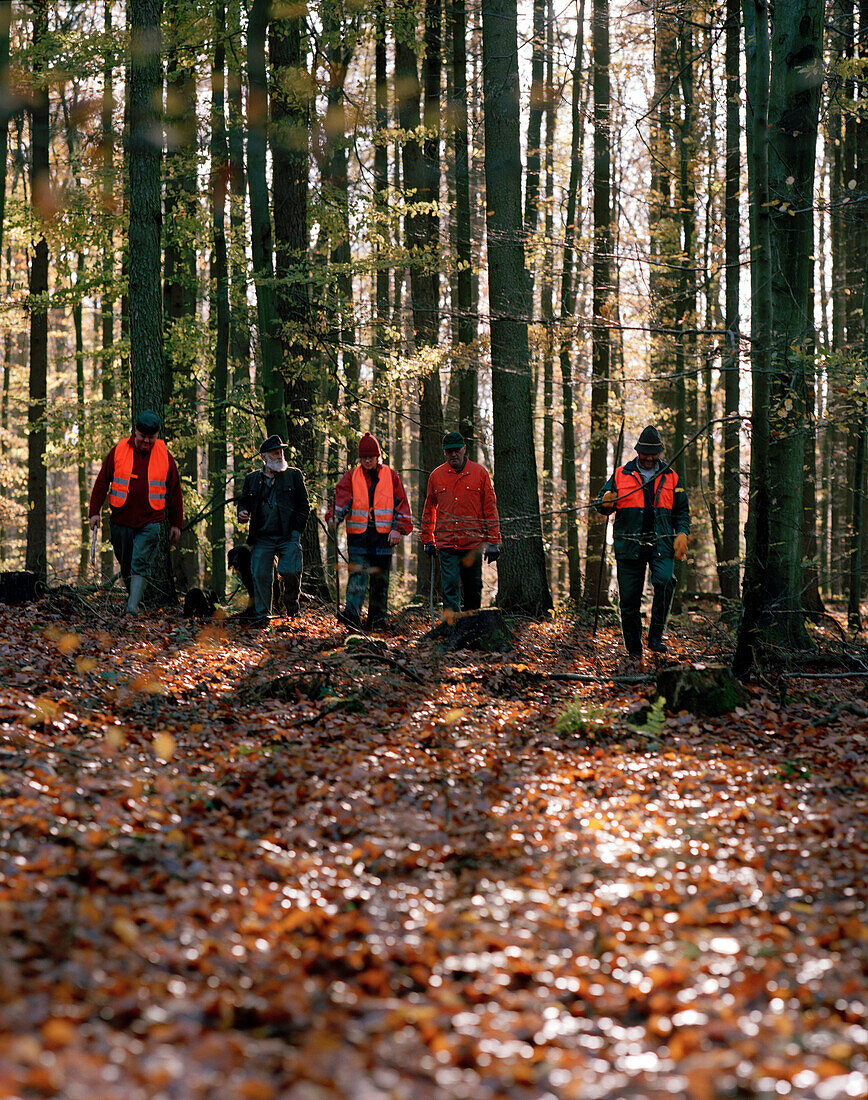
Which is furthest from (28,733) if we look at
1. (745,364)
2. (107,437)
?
(107,437)

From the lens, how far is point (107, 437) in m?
17.5

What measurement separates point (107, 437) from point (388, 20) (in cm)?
852

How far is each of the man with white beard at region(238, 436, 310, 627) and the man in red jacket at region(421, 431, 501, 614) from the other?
1.58 m

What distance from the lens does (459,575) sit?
462 inches

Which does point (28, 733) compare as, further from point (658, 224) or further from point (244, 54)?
point (658, 224)

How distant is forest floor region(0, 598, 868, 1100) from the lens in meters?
3.03

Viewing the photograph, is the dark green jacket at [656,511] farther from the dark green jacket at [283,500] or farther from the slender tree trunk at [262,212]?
the slender tree trunk at [262,212]

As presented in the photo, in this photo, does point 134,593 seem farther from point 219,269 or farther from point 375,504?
point 219,269

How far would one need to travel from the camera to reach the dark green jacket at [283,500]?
1161 centimetres

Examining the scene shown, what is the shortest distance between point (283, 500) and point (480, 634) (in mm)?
2972

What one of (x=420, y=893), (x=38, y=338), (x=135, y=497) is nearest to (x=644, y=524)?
(x=135, y=497)

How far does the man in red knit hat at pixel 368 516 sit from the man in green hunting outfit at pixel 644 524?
8.37ft

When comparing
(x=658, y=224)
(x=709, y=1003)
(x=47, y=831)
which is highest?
(x=658, y=224)

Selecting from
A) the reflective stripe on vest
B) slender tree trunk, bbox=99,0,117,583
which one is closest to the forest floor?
the reflective stripe on vest
